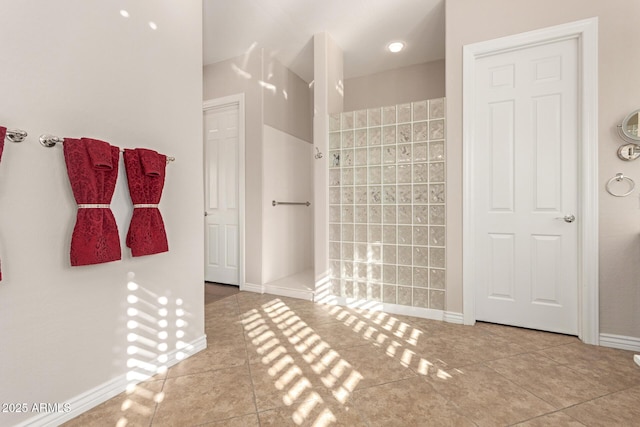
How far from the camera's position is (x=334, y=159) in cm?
303

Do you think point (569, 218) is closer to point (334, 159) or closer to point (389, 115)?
point (389, 115)

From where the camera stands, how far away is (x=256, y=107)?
11.3ft

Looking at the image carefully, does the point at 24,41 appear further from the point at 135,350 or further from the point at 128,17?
the point at 135,350

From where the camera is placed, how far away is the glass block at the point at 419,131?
2.63 meters

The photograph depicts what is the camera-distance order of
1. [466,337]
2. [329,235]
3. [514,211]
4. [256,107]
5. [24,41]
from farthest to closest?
[256,107]
[329,235]
[514,211]
[466,337]
[24,41]

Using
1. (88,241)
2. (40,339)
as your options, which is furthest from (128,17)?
(40,339)

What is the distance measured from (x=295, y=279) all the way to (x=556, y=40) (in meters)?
3.25

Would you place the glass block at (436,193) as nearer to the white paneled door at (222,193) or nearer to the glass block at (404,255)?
the glass block at (404,255)

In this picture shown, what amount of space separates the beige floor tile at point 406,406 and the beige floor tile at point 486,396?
6 cm

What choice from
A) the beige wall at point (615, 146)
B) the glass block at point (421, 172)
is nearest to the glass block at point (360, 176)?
the glass block at point (421, 172)

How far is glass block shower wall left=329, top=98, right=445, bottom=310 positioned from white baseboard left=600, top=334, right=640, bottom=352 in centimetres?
106

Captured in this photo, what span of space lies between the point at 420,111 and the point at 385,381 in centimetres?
212

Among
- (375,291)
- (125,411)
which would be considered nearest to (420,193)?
(375,291)

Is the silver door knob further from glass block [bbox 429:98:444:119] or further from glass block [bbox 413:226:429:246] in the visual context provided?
glass block [bbox 429:98:444:119]
